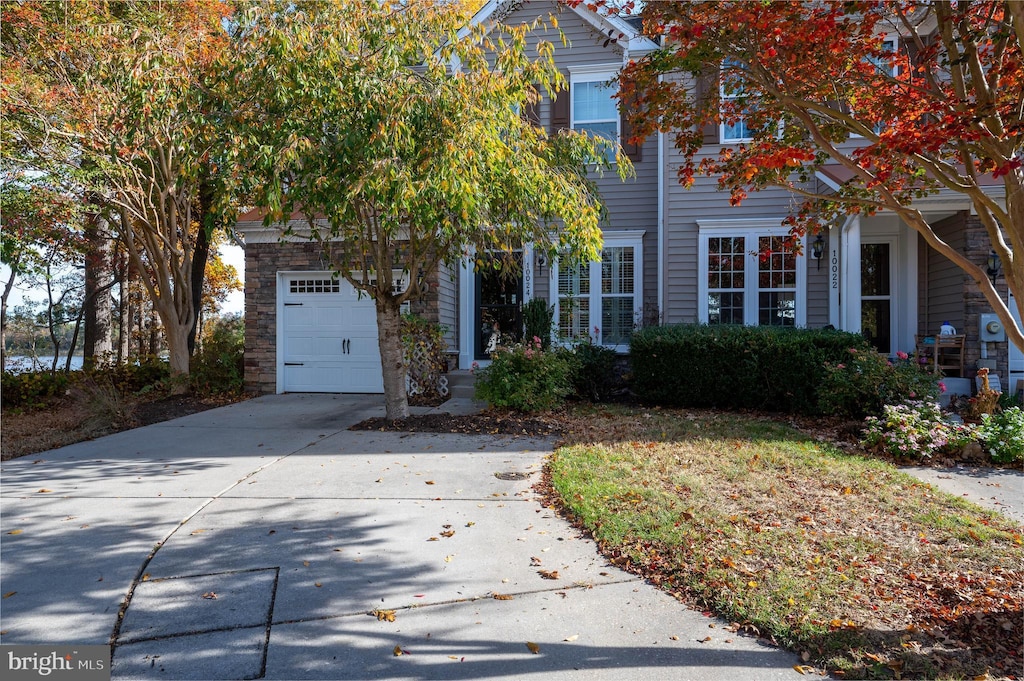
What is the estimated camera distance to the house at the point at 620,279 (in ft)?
36.2

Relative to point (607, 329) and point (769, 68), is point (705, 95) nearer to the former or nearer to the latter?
point (769, 68)

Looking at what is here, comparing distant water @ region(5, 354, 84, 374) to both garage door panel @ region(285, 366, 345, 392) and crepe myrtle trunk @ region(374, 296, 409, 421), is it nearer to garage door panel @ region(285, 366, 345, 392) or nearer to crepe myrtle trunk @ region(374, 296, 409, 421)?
garage door panel @ region(285, 366, 345, 392)

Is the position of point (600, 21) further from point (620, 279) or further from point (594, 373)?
point (594, 373)

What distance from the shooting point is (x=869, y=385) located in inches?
299

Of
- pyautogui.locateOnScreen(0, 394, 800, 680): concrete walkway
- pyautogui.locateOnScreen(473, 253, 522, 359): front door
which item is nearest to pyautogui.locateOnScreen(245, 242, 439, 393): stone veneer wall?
pyautogui.locateOnScreen(473, 253, 522, 359): front door

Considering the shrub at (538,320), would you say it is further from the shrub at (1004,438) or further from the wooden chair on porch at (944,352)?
the shrub at (1004,438)

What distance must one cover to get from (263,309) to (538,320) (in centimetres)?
513

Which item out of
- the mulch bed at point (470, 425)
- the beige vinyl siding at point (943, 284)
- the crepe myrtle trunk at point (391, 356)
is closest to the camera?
the mulch bed at point (470, 425)

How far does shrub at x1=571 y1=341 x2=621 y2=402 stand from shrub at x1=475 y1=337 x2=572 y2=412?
0.95m

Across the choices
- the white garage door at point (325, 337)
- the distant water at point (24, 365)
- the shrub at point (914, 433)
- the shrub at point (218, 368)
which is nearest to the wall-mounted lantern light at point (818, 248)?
the shrub at point (914, 433)

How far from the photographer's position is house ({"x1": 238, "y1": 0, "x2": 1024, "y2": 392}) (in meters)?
11.0

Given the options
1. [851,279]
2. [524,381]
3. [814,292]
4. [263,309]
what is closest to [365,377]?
A: [263,309]

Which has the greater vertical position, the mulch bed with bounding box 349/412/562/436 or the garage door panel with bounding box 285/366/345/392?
the garage door panel with bounding box 285/366/345/392

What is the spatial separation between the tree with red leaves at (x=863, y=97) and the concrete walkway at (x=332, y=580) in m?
2.78
